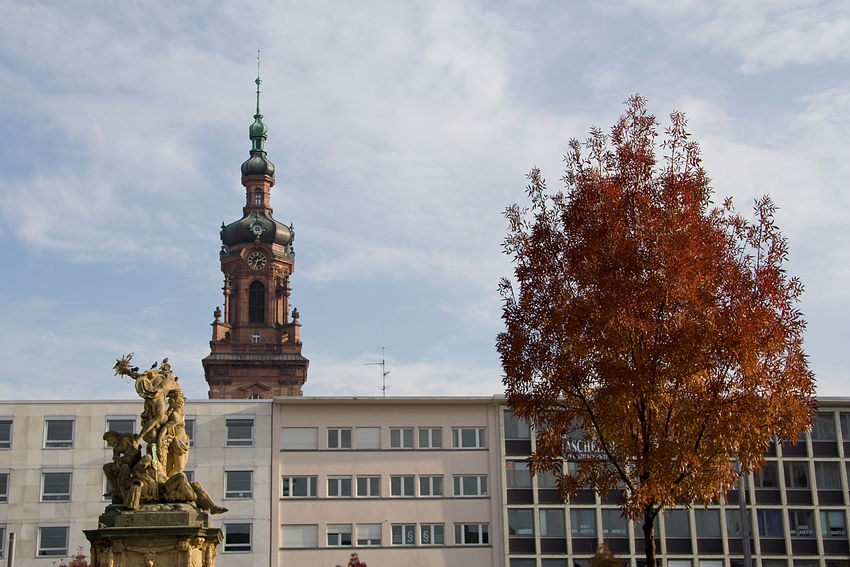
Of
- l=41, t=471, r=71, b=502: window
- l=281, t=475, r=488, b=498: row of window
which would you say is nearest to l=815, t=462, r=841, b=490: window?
l=281, t=475, r=488, b=498: row of window

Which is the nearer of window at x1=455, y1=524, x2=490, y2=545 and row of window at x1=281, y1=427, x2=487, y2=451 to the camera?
window at x1=455, y1=524, x2=490, y2=545

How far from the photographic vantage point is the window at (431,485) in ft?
219

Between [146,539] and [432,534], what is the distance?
45437mm

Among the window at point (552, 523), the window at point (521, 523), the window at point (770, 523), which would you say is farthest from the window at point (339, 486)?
the window at point (770, 523)

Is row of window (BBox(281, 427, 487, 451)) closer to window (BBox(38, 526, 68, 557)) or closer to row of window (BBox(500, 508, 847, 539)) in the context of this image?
row of window (BBox(500, 508, 847, 539))

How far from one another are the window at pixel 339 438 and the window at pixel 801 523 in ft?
84.7

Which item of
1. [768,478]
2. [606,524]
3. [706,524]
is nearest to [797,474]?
[768,478]

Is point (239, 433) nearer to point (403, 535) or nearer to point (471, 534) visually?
point (403, 535)

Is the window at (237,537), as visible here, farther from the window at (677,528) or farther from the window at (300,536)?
the window at (677,528)

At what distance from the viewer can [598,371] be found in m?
22.7

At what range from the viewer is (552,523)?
66.6m

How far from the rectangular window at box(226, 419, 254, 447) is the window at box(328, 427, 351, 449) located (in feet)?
14.6

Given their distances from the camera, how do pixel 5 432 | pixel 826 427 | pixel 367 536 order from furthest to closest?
pixel 826 427 → pixel 367 536 → pixel 5 432

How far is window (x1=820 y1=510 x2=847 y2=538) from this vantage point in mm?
67938
